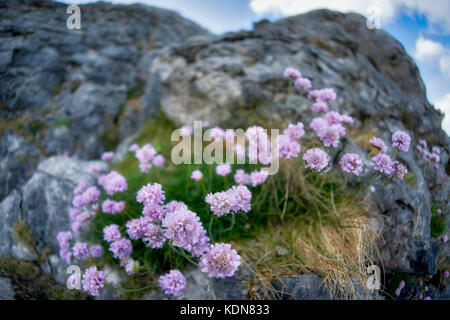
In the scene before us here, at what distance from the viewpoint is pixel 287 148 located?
1.82 meters

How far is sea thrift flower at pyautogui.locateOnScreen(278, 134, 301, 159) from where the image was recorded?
1812 millimetres

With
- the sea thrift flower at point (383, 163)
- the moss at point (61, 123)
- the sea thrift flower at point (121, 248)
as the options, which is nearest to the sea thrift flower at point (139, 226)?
the sea thrift flower at point (121, 248)

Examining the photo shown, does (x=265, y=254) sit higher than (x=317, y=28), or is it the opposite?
(x=317, y=28)

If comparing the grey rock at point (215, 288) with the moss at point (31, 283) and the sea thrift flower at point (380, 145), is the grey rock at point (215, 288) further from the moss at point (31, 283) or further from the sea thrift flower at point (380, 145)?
the sea thrift flower at point (380, 145)

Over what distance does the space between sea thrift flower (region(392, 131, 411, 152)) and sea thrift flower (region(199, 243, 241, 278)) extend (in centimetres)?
147

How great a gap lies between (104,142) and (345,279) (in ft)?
14.4

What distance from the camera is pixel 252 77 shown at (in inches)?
142

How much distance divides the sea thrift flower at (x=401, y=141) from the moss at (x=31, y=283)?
2.99 meters

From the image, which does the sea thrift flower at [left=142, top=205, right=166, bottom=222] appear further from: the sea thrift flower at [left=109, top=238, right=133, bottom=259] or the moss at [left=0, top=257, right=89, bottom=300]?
the moss at [left=0, top=257, right=89, bottom=300]

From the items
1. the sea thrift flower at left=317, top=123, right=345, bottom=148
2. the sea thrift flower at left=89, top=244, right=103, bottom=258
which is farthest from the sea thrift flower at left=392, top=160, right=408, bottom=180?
the sea thrift flower at left=89, top=244, right=103, bottom=258

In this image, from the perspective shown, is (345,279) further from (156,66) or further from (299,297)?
(156,66)

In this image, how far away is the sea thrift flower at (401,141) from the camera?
1691mm

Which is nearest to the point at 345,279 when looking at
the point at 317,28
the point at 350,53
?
the point at 350,53
